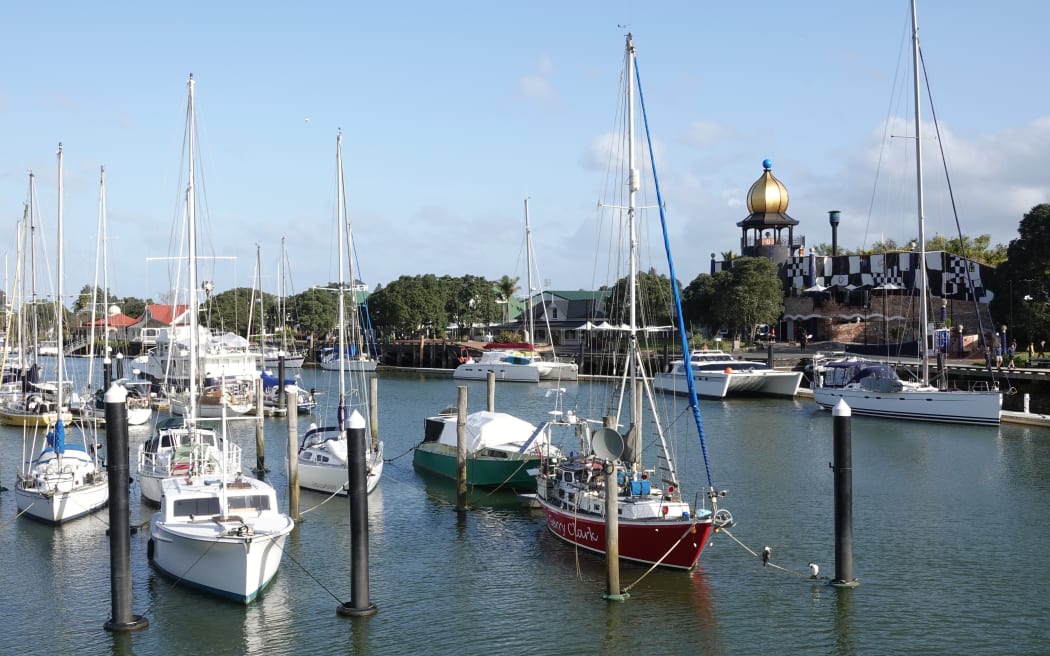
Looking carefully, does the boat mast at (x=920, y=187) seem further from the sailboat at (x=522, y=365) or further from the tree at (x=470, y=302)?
the tree at (x=470, y=302)

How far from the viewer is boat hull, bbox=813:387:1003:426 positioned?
56.2 m

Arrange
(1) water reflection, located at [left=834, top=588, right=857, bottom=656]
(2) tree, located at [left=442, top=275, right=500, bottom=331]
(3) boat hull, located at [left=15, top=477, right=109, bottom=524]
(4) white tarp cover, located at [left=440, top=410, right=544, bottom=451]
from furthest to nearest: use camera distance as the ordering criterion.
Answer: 1. (2) tree, located at [left=442, top=275, right=500, bottom=331]
2. (4) white tarp cover, located at [left=440, top=410, right=544, bottom=451]
3. (3) boat hull, located at [left=15, top=477, right=109, bottom=524]
4. (1) water reflection, located at [left=834, top=588, right=857, bottom=656]

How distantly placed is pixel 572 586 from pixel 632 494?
2963mm

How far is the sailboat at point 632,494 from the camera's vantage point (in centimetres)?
2602

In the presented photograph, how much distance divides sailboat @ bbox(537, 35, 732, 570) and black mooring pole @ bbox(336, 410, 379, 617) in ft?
18.8

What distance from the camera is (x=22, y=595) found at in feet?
85.6

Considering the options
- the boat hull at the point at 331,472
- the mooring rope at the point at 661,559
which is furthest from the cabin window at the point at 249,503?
the mooring rope at the point at 661,559

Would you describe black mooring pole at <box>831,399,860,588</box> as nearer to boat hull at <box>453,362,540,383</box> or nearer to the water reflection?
the water reflection

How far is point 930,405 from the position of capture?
58594 millimetres

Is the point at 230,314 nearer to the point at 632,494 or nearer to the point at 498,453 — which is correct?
the point at 498,453

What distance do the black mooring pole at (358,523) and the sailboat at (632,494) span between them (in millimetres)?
5726

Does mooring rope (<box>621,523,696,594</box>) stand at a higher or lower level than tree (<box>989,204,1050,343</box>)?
lower

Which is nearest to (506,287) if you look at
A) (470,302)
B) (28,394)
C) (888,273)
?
(470,302)

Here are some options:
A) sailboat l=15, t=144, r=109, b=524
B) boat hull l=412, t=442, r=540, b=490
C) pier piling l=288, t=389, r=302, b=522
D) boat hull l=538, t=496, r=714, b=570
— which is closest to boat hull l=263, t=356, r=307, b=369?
boat hull l=412, t=442, r=540, b=490
